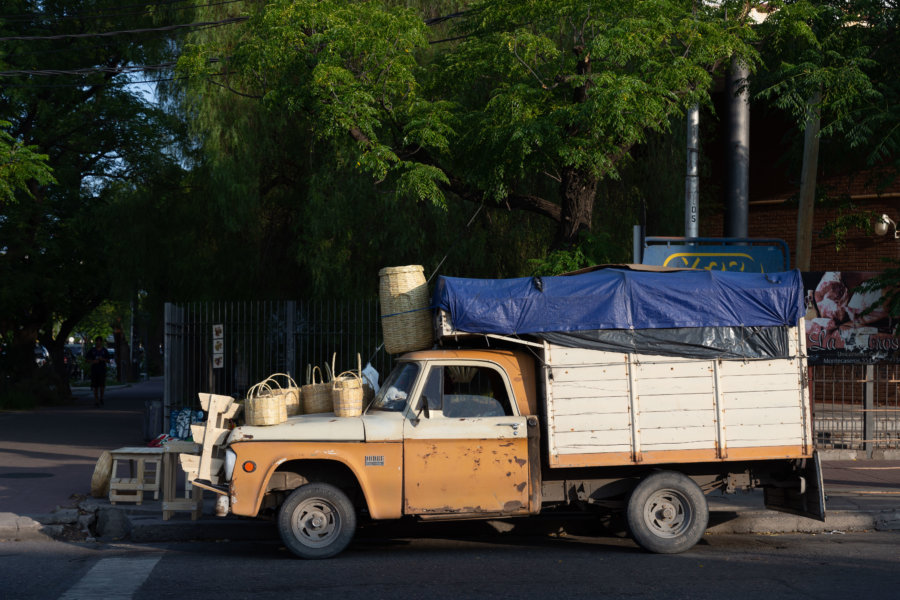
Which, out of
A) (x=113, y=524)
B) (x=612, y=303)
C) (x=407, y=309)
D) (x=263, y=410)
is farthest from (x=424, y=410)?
(x=113, y=524)

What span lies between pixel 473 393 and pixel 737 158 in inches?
344

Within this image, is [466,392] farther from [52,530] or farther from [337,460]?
[52,530]

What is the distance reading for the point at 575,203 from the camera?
43.1 feet

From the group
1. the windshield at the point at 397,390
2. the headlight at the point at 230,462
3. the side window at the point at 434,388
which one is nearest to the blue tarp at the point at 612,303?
the side window at the point at 434,388

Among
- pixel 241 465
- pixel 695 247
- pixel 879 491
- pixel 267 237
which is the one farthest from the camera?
pixel 267 237

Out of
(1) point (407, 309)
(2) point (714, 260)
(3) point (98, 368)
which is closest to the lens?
(1) point (407, 309)

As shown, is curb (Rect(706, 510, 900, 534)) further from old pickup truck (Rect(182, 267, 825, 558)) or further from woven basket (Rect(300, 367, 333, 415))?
woven basket (Rect(300, 367, 333, 415))

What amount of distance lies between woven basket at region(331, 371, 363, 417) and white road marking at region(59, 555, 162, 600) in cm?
207

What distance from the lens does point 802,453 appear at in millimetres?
8062

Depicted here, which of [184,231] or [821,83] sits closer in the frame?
[821,83]

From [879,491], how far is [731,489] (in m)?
3.65


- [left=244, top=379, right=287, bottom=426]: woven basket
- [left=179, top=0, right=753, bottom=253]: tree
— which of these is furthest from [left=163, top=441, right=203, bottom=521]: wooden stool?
[left=179, top=0, right=753, bottom=253]: tree

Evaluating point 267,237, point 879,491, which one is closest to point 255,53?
point 267,237

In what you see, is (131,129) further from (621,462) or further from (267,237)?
(621,462)
